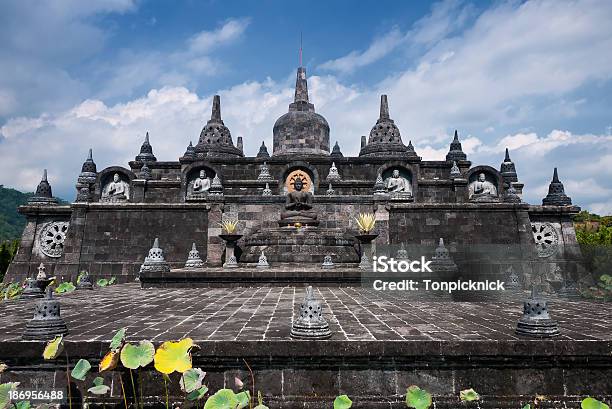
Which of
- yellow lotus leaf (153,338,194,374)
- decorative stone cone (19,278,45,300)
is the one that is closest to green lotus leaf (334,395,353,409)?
yellow lotus leaf (153,338,194,374)

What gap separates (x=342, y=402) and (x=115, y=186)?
69.7ft

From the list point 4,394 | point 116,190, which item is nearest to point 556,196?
point 4,394

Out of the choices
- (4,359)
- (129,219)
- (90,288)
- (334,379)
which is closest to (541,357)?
(334,379)

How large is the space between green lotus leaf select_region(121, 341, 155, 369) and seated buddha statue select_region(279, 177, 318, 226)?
12.7m

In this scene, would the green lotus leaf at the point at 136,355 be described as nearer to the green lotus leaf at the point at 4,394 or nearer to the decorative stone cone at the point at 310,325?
the green lotus leaf at the point at 4,394

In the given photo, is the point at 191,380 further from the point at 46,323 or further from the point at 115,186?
the point at 115,186

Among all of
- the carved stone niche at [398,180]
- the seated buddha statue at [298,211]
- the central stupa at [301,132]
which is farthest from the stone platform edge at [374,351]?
the central stupa at [301,132]

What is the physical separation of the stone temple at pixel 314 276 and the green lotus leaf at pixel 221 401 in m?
0.66

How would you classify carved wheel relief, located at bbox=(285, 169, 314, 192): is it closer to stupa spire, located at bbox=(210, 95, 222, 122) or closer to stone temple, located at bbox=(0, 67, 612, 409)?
stone temple, located at bbox=(0, 67, 612, 409)

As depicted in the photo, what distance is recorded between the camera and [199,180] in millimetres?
22766

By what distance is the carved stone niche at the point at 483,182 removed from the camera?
875 inches

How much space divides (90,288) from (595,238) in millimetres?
24013

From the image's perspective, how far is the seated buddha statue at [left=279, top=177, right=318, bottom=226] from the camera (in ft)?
55.6

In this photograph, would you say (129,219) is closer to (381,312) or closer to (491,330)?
(381,312)
